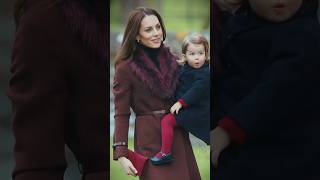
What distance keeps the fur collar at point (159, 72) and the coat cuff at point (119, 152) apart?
0.92ft

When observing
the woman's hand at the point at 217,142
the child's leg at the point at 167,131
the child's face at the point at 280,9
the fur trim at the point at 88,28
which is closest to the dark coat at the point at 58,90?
the fur trim at the point at 88,28

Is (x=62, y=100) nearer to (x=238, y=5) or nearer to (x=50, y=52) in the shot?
(x=50, y=52)

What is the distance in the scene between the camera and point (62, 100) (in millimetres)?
2166

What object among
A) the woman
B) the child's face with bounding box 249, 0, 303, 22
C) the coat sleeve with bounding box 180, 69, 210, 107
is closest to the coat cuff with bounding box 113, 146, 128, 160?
the woman

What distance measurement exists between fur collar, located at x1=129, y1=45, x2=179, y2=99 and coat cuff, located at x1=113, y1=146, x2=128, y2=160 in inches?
11.0

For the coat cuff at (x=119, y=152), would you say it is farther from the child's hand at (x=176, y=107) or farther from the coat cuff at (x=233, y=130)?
the coat cuff at (x=233, y=130)

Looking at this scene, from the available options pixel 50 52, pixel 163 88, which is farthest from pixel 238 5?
pixel 50 52

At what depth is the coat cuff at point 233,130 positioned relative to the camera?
2.16m

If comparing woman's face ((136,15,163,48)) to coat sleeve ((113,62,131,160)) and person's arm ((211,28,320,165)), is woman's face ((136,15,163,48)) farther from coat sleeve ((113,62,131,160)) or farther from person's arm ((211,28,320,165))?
person's arm ((211,28,320,165))

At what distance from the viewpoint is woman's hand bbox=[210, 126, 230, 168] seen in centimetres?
220

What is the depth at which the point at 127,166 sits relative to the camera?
88.2 inches

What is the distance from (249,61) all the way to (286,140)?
1.22ft

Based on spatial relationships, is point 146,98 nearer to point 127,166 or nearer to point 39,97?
point 127,166

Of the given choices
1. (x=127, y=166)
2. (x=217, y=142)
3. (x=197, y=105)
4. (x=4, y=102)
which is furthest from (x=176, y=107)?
(x=4, y=102)
